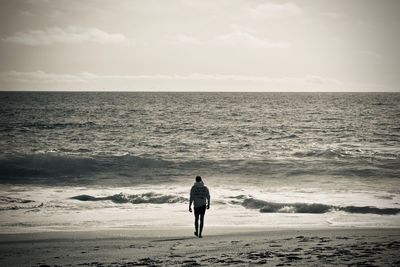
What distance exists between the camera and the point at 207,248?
1002cm

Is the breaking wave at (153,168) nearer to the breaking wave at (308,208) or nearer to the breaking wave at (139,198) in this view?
the breaking wave at (139,198)

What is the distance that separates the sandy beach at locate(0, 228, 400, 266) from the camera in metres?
8.63

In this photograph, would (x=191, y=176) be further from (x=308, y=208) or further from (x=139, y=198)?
(x=308, y=208)

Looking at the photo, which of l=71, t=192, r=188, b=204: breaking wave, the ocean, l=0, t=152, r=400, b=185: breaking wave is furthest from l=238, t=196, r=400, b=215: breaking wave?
l=0, t=152, r=400, b=185: breaking wave

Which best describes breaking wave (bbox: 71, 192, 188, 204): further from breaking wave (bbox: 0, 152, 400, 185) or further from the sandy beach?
the sandy beach

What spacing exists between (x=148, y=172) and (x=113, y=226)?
1339 centimetres

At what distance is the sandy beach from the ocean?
1.47m

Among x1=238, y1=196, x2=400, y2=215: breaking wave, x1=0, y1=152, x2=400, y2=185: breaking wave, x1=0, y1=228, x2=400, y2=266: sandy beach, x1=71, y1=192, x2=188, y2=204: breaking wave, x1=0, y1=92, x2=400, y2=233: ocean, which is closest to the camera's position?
x1=0, y1=228, x2=400, y2=266: sandy beach

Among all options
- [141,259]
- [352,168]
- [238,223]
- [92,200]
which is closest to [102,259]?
[141,259]

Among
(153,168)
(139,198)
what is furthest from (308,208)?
(153,168)

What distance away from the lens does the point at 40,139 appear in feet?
134

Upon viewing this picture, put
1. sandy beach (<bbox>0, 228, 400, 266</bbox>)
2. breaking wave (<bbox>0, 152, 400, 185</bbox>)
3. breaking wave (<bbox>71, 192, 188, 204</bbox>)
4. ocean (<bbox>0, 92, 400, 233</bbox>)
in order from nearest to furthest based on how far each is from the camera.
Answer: sandy beach (<bbox>0, 228, 400, 266</bbox>) → ocean (<bbox>0, 92, 400, 233</bbox>) → breaking wave (<bbox>71, 192, 188, 204</bbox>) → breaking wave (<bbox>0, 152, 400, 185</bbox>)

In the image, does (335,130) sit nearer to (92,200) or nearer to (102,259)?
(92,200)

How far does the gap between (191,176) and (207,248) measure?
1548 cm
